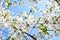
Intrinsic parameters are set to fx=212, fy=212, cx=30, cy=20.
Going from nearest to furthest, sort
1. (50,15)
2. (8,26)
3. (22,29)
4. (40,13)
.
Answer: (8,26) < (22,29) < (50,15) < (40,13)

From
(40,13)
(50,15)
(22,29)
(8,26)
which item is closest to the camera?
(8,26)

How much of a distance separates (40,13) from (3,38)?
2.14m

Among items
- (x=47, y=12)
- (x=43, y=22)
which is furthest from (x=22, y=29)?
(x=47, y=12)

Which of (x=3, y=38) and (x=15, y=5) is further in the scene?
(x=15, y=5)

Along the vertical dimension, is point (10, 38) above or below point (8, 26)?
below

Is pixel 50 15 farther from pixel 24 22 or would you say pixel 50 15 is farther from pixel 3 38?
pixel 3 38

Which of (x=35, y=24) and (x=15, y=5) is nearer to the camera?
(x=35, y=24)

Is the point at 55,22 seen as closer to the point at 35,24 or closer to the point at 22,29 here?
the point at 35,24

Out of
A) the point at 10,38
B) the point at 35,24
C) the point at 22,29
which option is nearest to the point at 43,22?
the point at 35,24

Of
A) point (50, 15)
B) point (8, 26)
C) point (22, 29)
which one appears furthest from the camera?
point (50, 15)

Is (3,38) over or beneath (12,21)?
beneath

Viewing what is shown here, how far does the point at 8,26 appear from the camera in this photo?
8.01m

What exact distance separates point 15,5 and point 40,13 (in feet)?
4.15

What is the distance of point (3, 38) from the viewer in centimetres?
904
